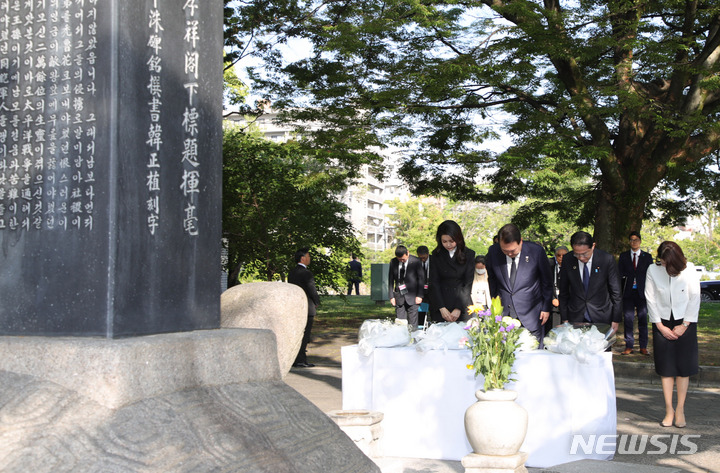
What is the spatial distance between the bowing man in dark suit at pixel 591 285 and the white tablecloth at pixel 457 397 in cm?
284

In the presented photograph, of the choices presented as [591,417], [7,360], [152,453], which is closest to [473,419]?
[591,417]

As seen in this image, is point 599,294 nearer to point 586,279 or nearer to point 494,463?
point 586,279

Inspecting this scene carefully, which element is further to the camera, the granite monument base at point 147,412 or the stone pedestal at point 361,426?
the stone pedestal at point 361,426

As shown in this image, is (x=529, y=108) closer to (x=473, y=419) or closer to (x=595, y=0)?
(x=595, y=0)

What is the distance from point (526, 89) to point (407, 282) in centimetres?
504

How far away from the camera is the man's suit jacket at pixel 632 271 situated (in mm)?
13031

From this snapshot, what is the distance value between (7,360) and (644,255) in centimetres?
1124

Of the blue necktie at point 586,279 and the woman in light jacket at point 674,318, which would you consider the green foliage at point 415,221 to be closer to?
the blue necktie at point 586,279

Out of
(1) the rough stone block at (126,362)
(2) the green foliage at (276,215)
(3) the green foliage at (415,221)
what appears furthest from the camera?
(3) the green foliage at (415,221)

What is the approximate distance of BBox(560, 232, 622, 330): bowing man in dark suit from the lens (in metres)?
9.05

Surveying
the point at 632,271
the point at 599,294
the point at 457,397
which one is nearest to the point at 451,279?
the point at 599,294

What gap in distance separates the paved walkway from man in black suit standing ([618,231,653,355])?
1.85 m

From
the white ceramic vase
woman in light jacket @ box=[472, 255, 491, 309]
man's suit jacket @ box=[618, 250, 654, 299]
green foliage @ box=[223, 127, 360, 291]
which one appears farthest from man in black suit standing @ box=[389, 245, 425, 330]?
the white ceramic vase

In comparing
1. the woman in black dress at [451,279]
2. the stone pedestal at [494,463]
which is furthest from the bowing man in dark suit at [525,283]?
the stone pedestal at [494,463]
